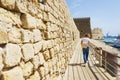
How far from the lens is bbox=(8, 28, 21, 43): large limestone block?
192 centimetres

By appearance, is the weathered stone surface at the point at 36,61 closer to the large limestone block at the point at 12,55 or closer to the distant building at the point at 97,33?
the large limestone block at the point at 12,55

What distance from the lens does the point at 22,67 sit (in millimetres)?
2240

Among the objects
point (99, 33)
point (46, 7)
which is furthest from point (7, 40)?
point (99, 33)

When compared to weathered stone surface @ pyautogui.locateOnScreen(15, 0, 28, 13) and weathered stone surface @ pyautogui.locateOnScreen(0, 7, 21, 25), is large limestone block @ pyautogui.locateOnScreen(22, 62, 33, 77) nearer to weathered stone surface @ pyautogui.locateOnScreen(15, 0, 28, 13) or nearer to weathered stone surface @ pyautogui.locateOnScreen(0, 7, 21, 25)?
weathered stone surface @ pyautogui.locateOnScreen(0, 7, 21, 25)

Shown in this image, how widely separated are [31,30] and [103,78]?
3.97 meters

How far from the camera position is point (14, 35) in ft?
6.63

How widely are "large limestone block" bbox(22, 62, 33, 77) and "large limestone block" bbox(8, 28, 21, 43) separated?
1.19 ft

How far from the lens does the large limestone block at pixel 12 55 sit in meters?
1.83

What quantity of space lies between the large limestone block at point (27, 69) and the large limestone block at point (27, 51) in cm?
8

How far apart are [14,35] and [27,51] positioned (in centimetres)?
42

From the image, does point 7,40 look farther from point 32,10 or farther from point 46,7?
point 46,7

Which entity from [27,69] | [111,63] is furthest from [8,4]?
[111,63]

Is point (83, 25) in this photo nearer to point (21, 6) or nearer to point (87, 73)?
point (87, 73)

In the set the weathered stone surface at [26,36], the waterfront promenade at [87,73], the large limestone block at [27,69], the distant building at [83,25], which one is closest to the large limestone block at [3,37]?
the weathered stone surface at [26,36]
